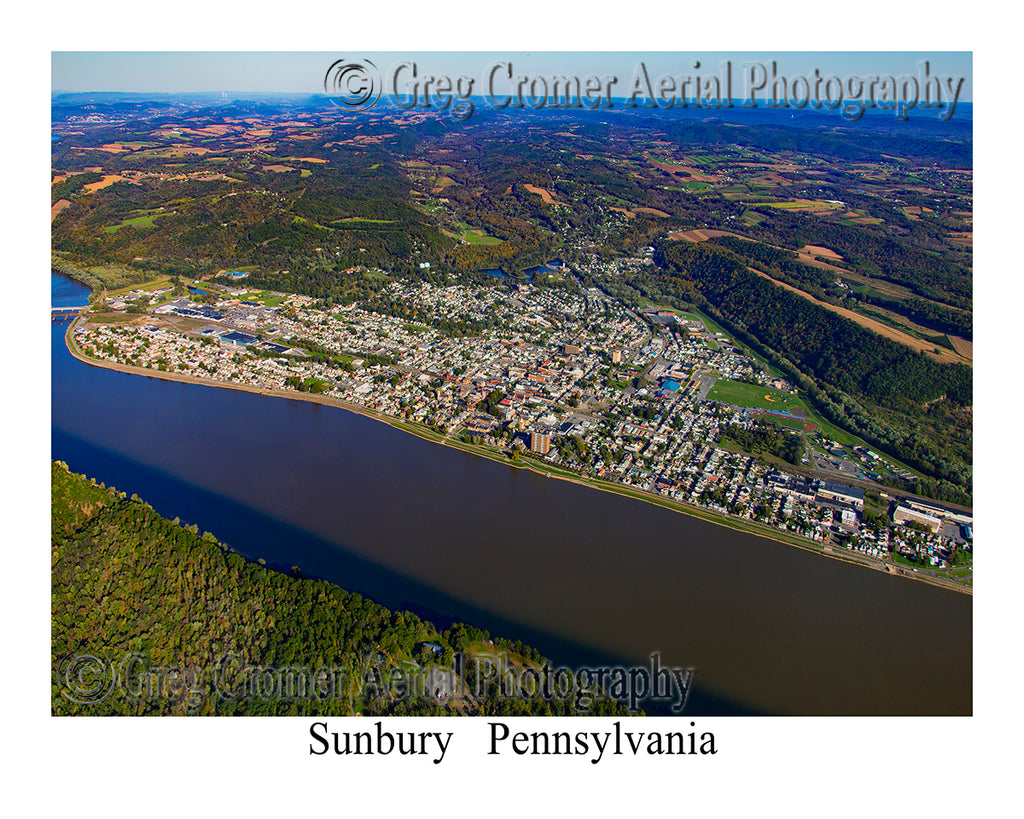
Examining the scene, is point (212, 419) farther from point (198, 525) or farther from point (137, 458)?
point (198, 525)

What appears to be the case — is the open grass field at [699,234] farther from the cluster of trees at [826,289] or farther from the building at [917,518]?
the building at [917,518]

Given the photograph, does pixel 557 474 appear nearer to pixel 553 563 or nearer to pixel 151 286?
pixel 553 563

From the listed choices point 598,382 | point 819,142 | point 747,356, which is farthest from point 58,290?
point 819,142

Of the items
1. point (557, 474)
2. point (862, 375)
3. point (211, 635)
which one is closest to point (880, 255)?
point (862, 375)

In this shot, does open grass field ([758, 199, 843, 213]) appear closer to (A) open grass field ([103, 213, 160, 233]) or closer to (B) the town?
(B) the town

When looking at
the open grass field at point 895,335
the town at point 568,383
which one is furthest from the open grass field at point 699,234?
the town at point 568,383

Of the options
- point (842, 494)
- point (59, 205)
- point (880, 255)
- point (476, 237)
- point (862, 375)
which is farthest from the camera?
point (476, 237)
